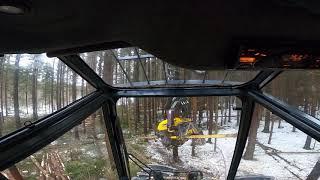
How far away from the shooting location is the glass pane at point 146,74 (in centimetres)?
376

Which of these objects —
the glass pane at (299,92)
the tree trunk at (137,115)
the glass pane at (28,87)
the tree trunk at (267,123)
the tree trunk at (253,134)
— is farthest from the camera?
the tree trunk at (137,115)

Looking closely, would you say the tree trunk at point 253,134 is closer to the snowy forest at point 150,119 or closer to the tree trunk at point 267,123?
the snowy forest at point 150,119

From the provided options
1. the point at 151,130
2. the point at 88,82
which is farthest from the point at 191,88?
the point at 151,130

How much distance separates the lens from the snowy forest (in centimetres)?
303

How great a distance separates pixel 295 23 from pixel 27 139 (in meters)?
2.20

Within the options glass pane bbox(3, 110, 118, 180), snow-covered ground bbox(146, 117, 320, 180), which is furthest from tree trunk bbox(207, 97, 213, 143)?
glass pane bbox(3, 110, 118, 180)

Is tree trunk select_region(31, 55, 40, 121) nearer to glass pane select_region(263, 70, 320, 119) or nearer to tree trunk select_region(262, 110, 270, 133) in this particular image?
glass pane select_region(263, 70, 320, 119)

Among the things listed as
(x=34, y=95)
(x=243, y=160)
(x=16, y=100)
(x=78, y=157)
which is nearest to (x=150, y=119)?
(x=78, y=157)

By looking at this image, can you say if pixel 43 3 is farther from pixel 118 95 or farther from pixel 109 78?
pixel 118 95

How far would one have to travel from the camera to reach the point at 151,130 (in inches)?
274

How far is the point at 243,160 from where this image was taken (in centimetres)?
627

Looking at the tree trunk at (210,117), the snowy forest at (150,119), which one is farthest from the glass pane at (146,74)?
the tree trunk at (210,117)

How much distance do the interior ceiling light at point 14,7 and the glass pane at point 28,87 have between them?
1.25 metres

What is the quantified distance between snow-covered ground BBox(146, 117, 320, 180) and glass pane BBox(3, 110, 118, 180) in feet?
4.22
